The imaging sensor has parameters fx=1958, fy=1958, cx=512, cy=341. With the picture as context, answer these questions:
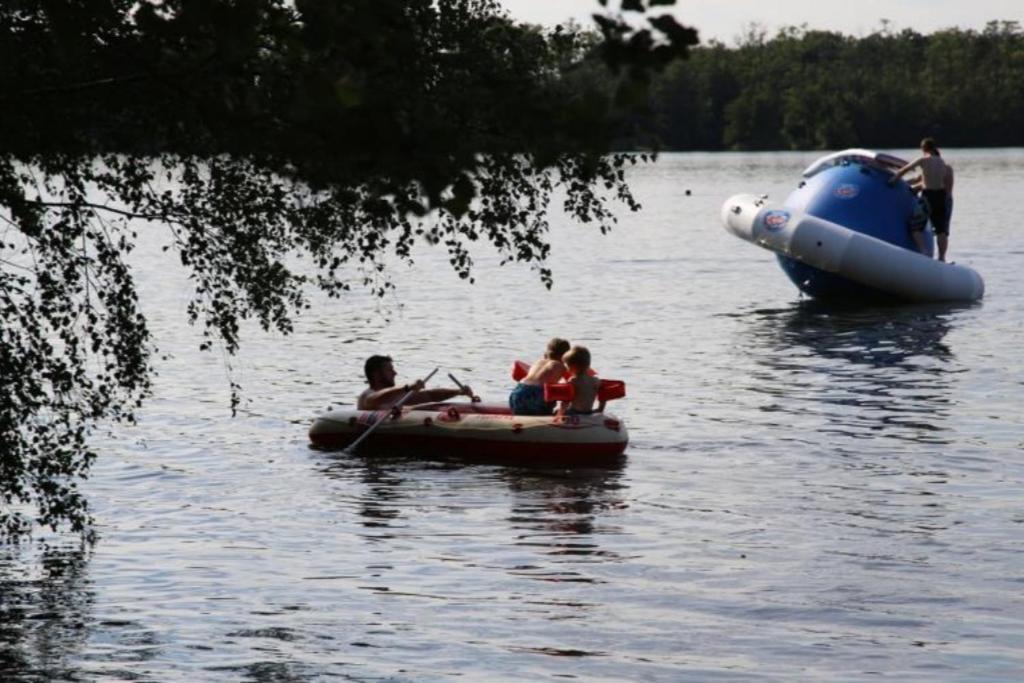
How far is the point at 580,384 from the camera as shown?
1547 centimetres

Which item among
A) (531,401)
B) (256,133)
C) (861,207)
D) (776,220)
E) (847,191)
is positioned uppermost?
(256,133)

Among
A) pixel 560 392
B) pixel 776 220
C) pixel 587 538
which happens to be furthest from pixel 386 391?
pixel 776 220

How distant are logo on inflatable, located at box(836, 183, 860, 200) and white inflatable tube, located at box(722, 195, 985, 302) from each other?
573 millimetres

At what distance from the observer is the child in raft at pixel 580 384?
50.5ft

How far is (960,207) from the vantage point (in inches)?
2413

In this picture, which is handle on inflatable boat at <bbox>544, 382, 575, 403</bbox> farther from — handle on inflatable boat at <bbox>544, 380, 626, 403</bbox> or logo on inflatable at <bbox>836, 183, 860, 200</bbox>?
logo on inflatable at <bbox>836, 183, 860, 200</bbox>

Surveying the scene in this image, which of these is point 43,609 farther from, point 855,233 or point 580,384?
point 855,233

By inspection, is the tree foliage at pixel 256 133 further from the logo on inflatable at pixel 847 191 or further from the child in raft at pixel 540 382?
the logo on inflatable at pixel 847 191

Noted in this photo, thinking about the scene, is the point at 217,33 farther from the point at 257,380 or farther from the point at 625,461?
the point at 257,380

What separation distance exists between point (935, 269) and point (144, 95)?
20612mm

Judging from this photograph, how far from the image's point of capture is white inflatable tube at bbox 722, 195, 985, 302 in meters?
27.5

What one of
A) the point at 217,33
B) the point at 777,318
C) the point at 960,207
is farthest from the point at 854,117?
the point at 217,33

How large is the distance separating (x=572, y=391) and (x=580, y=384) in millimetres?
90

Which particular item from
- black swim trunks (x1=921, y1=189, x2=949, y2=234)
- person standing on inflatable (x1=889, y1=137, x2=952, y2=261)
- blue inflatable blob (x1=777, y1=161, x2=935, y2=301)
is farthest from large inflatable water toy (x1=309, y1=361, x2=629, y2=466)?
black swim trunks (x1=921, y1=189, x2=949, y2=234)
